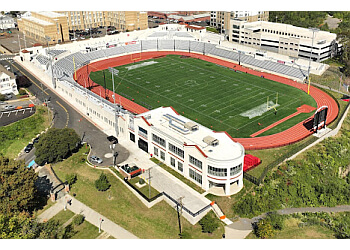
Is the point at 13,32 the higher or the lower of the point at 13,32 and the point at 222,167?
the higher

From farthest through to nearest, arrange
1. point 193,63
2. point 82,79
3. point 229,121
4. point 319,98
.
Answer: point 193,63, point 82,79, point 319,98, point 229,121

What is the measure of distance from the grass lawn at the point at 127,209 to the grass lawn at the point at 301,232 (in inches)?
401

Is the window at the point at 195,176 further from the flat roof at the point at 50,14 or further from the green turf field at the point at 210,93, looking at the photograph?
the flat roof at the point at 50,14

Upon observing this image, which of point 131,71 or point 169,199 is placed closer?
point 169,199

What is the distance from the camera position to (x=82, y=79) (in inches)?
4985

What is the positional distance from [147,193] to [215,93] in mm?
55423

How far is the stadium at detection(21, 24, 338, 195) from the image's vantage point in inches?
2790

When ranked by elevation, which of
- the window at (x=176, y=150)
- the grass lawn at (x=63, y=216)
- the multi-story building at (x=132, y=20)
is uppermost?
the multi-story building at (x=132, y=20)

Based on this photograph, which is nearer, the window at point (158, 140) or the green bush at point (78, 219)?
the green bush at point (78, 219)

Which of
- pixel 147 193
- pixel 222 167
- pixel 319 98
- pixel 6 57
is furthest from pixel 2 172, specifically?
pixel 6 57

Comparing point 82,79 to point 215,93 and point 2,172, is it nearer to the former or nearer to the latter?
point 215,93

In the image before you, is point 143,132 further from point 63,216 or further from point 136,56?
point 136,56

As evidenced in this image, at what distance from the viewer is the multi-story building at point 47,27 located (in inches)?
6343

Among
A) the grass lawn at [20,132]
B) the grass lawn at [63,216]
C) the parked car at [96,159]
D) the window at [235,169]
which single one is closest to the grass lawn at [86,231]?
the grass lawn at [63,216]
